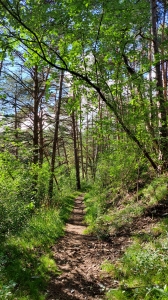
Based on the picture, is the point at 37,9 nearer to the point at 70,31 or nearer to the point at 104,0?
the point at 70,31

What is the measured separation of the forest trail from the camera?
154 inches

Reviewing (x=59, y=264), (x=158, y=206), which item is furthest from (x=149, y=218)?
(x=59, y=264)

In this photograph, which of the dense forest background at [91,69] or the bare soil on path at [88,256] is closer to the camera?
the bare soil on path at [88,256]

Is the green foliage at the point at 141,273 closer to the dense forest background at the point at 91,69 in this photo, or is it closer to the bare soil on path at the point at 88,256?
the bare soil on path at the point at 88,256

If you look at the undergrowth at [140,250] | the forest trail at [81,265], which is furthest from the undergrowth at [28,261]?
the undergrowth at [140,250]

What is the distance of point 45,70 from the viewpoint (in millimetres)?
11852

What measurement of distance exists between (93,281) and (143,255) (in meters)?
1.13

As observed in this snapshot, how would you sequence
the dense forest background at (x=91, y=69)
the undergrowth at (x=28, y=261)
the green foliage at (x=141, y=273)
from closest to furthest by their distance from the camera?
the green foliage at (x=141, y=273) < the undergrowth at (x=28, y=261) < the dense forest background at (x=91, y=69)

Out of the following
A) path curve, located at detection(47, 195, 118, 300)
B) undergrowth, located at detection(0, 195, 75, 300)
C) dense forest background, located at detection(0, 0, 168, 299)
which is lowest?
path curve, located at detection(47, 195, 118, 300)

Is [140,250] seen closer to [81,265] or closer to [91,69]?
[81,265]

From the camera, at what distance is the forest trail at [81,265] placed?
390 cm

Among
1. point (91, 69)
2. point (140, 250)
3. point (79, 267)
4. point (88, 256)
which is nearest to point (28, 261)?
point (79, 267)

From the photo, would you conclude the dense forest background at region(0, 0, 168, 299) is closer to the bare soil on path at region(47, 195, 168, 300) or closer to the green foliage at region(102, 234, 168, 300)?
the bare soil on path at region(47, 195, 168, 300)

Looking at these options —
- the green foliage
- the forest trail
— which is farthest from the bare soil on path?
the green foliage
